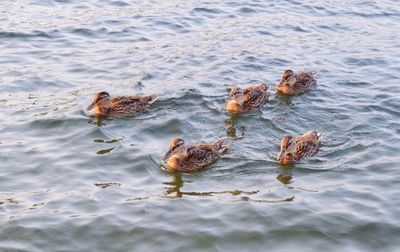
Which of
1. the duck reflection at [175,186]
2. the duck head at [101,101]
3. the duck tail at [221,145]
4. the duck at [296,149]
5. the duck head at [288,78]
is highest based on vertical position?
the duck head at [288,78]

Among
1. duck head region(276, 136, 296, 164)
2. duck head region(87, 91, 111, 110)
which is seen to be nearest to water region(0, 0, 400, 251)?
duck head region(276, 136, 296, 164)

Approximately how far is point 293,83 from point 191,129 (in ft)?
7.97

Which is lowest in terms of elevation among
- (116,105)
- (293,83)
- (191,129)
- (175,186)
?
(175,186)

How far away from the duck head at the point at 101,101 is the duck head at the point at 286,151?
3.04 m

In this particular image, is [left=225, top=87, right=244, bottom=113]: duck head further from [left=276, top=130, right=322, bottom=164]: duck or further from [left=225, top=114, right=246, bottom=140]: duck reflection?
[left=276, top=130, right=322, bottom=164]: duck

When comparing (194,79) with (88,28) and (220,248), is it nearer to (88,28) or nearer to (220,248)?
(88,28)

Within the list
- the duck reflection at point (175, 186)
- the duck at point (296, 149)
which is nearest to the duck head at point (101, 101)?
the duck reflection at point (175, 186)

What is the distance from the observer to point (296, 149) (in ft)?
33.4

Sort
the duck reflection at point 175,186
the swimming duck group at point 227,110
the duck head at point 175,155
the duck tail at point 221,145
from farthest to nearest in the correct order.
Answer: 1. the duck tail at point 221,145
2. the swimming duck group at point 227,110
3. the duck head at point 175,155
4. the duck reflection at point 175,186

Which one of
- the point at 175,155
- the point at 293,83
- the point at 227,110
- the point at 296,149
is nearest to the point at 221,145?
the point at 175,155

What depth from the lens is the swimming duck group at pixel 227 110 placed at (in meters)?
9.97

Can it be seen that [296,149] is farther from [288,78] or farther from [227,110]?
[288,78]

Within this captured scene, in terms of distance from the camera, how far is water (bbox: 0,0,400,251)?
8.38m

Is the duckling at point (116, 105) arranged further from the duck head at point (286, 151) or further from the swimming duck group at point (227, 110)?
the duck head at point (286, 151)
